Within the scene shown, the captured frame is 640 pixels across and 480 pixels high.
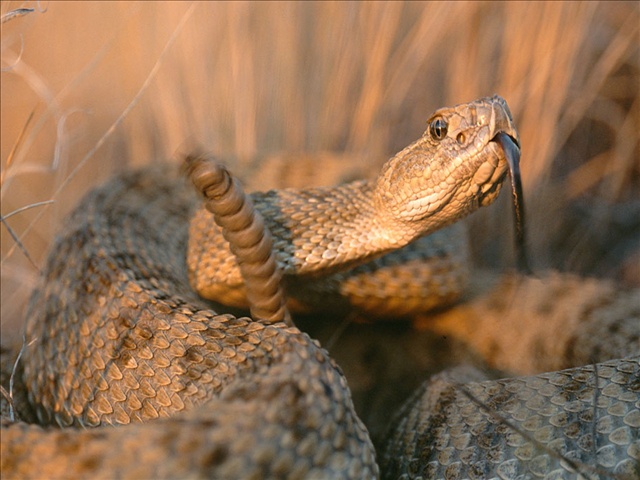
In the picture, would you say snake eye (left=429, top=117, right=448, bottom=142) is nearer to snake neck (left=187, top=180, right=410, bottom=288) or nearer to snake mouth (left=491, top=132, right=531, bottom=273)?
snake mouth (left=491, top=132, right=531, bottom=273)

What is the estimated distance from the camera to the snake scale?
2.31 metres

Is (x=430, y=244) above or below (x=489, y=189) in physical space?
below

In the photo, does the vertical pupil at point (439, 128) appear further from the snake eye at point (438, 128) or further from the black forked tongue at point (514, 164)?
the black forked tongue at point (514, 164)

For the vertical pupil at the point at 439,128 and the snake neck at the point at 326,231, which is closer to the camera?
the vertical pupil at the point at 439,128

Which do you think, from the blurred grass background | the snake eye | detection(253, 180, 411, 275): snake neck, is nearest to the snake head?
the snake eye

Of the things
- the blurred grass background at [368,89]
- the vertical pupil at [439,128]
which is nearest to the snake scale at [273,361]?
the vertical pupil at [439,128]

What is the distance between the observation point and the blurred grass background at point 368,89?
5875 millimetres

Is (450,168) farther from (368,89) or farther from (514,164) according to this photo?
(368,89)

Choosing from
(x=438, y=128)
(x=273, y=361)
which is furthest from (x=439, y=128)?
(x=273, y=361)

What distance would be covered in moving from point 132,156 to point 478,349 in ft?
11.5

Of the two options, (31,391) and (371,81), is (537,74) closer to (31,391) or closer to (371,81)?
(371,81)

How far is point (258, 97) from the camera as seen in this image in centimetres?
627

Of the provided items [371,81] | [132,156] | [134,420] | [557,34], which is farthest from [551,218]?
[134,420]

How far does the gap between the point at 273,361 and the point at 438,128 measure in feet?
4.54
